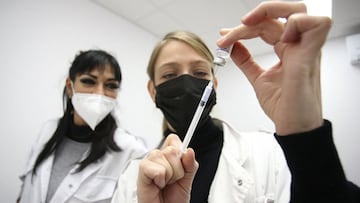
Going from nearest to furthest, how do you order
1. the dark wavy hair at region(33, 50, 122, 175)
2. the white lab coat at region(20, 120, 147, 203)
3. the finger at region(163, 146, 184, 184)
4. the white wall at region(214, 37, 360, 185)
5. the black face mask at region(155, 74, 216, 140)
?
the finger at region(163, 146, 184, 184), the black face mask at region(155, 74, 216, 140), the white lab coat at region(20, 120, 147, 203), the dark wavy hair at region(33, 50, 122, 175), the white wall at region(214, 37, 360, 185)

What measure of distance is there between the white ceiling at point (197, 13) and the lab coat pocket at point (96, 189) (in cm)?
163

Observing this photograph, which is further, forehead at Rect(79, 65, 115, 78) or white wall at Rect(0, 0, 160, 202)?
white wall at Rect(0, 0, 160, 202)

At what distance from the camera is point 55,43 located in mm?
1696

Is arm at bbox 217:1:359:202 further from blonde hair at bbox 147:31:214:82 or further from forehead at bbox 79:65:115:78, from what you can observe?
forehead at bbox 79:65:115:78

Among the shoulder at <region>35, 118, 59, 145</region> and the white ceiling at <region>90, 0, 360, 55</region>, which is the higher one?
the white ceiling at <region>90, 0, 360, 55</region>

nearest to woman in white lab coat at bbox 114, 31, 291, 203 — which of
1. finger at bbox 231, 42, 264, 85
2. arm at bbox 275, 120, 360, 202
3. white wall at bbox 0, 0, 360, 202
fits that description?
finger at bbox 231, 42, 264, 85

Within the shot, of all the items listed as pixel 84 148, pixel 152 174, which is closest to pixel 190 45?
pixel 152 174

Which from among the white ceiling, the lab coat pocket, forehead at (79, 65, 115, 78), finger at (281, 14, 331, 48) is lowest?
the lab coat pocket

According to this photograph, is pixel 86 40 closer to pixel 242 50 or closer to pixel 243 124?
pixel 242 50

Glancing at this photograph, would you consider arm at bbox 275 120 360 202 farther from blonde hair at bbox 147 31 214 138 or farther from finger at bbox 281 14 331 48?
blonde hair at bbox 147 31 214 138

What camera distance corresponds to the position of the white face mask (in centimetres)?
116

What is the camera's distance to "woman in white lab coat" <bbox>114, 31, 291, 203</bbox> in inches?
28.8

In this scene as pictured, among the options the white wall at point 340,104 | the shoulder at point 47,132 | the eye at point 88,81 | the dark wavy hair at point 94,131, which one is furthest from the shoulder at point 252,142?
the white wall at point 340,104

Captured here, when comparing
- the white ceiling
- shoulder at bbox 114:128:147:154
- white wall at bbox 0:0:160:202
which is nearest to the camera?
shoulder at bbox 114:128:147:154
